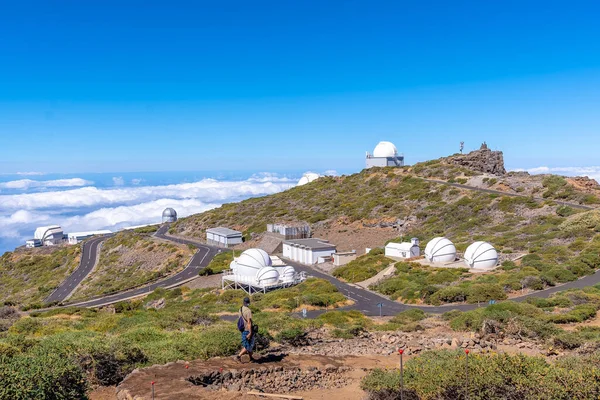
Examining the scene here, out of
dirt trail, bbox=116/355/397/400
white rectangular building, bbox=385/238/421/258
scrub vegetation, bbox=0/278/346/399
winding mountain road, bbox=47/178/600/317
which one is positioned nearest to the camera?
scrub vegetation, bbox=0/278/346/399

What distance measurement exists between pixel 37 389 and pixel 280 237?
4773cm

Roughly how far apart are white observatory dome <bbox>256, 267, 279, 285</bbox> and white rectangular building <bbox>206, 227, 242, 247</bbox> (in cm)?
2418

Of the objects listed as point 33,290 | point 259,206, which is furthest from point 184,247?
point 259,206

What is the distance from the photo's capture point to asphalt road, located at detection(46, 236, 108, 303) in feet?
158

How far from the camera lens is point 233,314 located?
2372cm

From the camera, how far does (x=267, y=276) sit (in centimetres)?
3469

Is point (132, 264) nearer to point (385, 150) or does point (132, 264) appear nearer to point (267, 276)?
point (267, 276)

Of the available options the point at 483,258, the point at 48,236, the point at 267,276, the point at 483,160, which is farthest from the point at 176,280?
the point at 48,236

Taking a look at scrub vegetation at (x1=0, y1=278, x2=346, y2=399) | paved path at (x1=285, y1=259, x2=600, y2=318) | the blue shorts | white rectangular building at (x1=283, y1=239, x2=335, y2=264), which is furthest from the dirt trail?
white rectangular building at (x1=283, y1=239, x2=335, y2=264)

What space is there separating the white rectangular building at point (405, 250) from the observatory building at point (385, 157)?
191 feet

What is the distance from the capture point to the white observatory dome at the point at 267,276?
34594mm

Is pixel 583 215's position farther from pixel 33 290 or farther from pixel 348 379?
pixel 33 290

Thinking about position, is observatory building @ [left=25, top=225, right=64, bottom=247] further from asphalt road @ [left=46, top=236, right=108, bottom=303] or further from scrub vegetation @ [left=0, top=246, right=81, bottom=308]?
asphalt road @ [left=46, top=236, right=108, bottom=303]

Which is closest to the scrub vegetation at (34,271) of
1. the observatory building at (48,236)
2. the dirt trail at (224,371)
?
the observatory building at (48,236)
